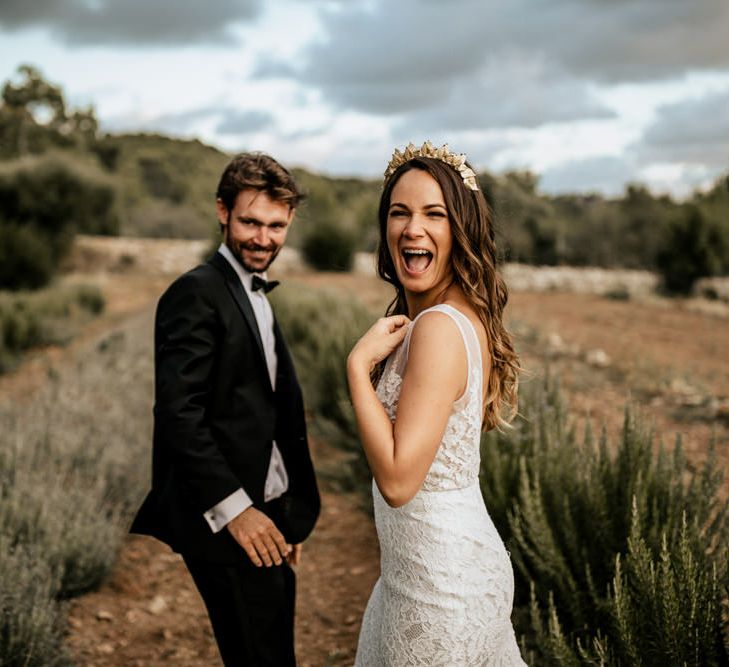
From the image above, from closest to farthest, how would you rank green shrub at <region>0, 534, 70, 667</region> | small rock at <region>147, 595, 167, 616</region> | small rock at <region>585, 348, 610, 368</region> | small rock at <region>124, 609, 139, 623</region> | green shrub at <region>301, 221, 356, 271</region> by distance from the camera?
1. green shrub at <region>0, 534, 70, 667</region>
2. small rock at <region>124, 609, 139, 623</region>
3. small rock at <region>147, 595, 167, 616</region>
4. small rock at <region>585, 348, 610, 368</region>
5. green shrub at <region>301, 221, 356, 271</region>

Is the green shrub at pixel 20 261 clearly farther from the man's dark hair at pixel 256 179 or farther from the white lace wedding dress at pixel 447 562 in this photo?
the white lace wedding dress at pixel 447 562

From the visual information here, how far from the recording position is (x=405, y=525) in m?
1.71

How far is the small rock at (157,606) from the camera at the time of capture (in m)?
3.78

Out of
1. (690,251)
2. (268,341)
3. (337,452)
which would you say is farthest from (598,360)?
(690,251)

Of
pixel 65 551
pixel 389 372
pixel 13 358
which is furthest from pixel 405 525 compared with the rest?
pixel 13 358

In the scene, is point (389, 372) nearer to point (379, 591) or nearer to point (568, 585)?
point (379, 591)

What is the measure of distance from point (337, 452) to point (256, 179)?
3820 mm

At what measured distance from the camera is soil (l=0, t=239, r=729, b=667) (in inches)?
137

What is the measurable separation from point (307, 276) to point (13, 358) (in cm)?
829

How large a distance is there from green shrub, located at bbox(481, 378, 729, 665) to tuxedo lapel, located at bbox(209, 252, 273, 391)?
1081 millimetres

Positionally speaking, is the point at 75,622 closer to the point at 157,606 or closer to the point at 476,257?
the point at 157,606

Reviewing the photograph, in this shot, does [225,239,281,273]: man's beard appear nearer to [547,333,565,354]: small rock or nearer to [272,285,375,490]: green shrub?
[272,285,375,490]: green shrub

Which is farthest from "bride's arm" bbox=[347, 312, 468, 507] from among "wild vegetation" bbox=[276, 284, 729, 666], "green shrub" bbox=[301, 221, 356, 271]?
"green shrub" bbox=[301, 221, 356, 271]

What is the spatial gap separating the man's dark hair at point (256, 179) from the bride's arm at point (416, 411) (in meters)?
1.04
